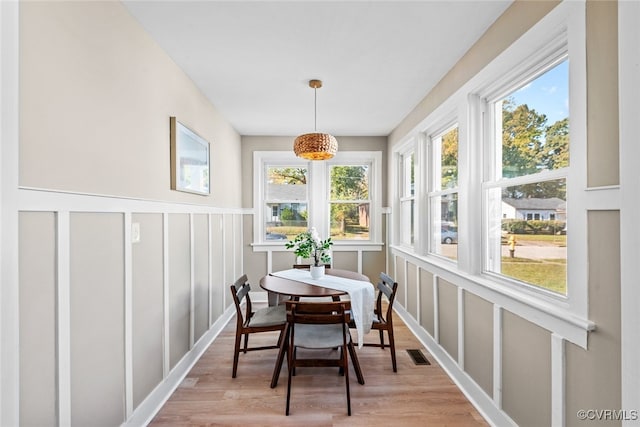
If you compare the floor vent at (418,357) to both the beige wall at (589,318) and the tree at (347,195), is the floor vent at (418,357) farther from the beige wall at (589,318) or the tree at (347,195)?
the tree at (347,195)

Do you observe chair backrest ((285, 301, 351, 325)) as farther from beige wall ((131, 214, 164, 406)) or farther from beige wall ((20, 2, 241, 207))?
beige wall ((20, 2, 241, 207))

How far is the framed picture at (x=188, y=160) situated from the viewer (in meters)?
2.26

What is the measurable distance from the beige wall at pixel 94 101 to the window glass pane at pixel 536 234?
7.25 ft

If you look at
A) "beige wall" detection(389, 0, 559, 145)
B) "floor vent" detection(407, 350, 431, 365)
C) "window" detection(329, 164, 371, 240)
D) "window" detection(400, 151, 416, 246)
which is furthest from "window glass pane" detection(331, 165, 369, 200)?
"floor vent" detection(407, 350, 431, 365)

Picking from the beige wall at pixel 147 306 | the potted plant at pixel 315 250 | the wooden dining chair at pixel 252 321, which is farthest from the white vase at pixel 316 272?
the beige wall at pixel 147 306

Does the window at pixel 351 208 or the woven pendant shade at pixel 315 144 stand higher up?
the woven pendant shade at pixel 315 144

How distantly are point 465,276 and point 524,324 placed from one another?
578mm

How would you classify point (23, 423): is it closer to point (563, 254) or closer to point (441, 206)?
point (563, 254)

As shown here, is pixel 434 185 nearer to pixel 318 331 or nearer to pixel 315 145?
pixel 315 145

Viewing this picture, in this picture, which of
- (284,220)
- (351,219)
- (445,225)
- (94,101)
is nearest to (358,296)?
(445,225)

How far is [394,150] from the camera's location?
420cm

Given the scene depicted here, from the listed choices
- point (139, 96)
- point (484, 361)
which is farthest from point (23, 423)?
point (484, 361)

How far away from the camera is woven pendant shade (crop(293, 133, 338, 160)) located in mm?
2721

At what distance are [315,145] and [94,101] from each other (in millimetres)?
1626
